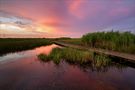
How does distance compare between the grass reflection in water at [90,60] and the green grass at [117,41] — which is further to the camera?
the green grass at [117,41]

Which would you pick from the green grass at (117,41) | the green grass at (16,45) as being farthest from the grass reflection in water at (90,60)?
the green grass at (16,45)

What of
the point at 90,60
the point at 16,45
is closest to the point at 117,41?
the point at 90,60

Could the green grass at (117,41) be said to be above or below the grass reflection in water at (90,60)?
above

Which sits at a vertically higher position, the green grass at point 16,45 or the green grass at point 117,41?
the green grass at point 117,41

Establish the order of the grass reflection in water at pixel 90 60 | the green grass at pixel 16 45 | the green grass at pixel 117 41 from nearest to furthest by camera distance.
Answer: the grass reflection in water at pixel 90 60 < the green grass at pixel 117 41 < the green grass at pixel 16 45

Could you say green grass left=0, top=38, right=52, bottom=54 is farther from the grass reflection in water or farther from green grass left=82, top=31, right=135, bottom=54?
green grass left=82, top=31, right=135, bottom=54

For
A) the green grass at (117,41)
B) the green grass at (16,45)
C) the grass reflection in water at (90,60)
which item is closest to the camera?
the grass reflection in water at (90,60)

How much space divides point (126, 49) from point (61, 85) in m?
9.15

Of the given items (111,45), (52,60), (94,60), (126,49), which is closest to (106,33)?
(111,45)

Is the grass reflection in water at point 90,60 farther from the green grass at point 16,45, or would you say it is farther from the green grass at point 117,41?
the green grass at point 16,45

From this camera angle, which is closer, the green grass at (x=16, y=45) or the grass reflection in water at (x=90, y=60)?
the grass reflection in water at (x=90, y=60)

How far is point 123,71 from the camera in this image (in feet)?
28.1

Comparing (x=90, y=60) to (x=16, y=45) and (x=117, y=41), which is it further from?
(x=16, y=45)

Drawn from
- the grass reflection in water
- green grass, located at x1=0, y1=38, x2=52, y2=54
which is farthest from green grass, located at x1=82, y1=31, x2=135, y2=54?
green grass, located at x1=0, y1=38, x2=52, y2=54
